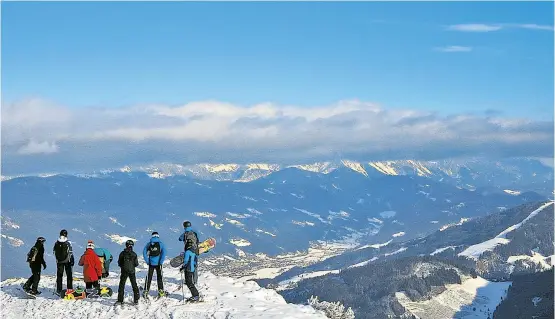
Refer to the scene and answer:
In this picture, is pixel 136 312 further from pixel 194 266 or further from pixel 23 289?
pixel 23 289

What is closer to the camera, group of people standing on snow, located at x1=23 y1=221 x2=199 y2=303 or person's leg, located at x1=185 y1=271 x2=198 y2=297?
person's leg, located at x1=185 y1=271 x2=198 y2=297

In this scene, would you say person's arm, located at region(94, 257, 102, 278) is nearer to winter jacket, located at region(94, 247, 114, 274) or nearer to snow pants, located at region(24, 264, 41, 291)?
winter jacket, located at region(94, 247, 114, 274)

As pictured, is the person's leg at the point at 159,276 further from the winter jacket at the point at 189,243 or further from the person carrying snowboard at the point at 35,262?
the person carrying snowboard at the point at 35,262

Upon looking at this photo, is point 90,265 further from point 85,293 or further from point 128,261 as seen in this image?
point 128,261

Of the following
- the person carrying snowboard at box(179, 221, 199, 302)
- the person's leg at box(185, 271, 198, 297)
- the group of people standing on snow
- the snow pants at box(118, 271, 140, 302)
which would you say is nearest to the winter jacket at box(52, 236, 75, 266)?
the group of people standing on snow

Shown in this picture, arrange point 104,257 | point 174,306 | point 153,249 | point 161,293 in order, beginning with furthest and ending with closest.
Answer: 1. point 104,257
2. point 161,293
3. point 153,249
4. point 174,306

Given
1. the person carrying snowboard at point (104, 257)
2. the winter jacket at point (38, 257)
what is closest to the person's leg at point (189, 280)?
the person carrying snowboard at point (104, 257)

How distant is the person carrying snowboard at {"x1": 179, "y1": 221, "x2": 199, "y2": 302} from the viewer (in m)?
38.8

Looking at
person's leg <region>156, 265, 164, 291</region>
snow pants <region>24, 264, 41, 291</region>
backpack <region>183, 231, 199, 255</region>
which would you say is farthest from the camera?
snow pants <region>24, 264, 41, 291</region>

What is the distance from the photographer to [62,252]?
41.8 meters

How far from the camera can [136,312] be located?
125 feet

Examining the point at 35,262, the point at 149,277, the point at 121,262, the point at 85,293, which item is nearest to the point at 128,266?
the point at 121,262

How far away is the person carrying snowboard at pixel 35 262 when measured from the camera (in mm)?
41969

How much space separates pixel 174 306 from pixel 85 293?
7.48 meters
